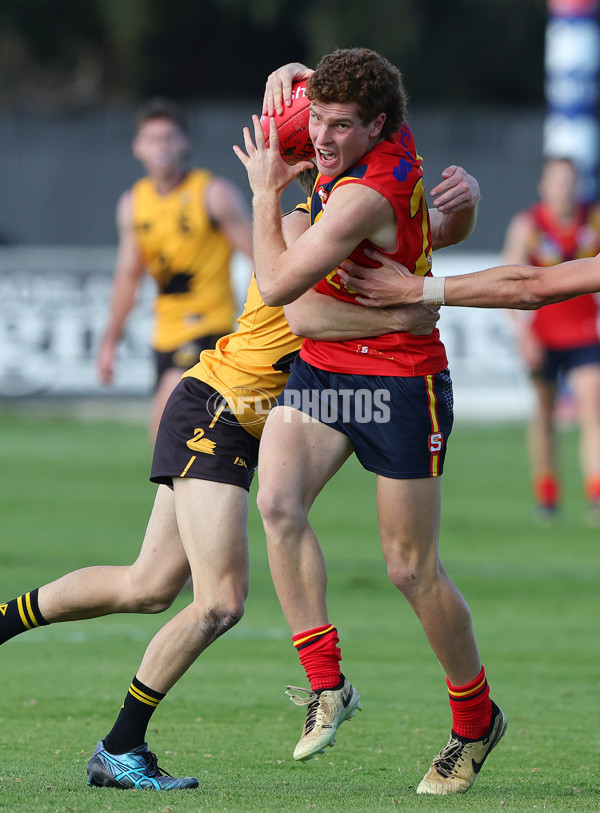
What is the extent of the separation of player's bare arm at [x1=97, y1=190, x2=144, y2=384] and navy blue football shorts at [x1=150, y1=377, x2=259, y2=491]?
4124mm

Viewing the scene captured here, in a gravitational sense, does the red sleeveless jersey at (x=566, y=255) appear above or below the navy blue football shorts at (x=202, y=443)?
above

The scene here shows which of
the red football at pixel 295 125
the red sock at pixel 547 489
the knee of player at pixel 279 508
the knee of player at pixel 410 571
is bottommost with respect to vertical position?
the red sock at pixel 547 489

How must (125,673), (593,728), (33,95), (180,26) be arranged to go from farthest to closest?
(33,95), (180,26), (125,673), (593,728)

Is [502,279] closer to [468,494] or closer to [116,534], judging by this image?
[116,534]

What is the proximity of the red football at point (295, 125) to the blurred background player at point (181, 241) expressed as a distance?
3.65 meters

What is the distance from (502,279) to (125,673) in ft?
9.52

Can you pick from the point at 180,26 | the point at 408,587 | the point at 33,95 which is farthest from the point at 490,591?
the point at 33,95

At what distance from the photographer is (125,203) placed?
913 cm

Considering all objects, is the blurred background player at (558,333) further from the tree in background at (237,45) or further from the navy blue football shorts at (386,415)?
the tree in background at (237,45)

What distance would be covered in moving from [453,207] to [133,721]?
2031 millimetres

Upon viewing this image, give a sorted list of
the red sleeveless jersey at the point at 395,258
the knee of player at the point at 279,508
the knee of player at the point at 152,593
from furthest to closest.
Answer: the knee of player at the point at 152,593 < the knee of player at the point at 279,508 < the red sleeveless jersey at the point at 395,258

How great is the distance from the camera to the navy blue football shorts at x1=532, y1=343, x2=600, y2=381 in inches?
446

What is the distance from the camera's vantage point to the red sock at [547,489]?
11523 millimetres

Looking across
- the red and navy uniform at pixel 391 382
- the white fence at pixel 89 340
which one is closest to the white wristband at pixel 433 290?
the red and navy uniform at pixel 391 382
